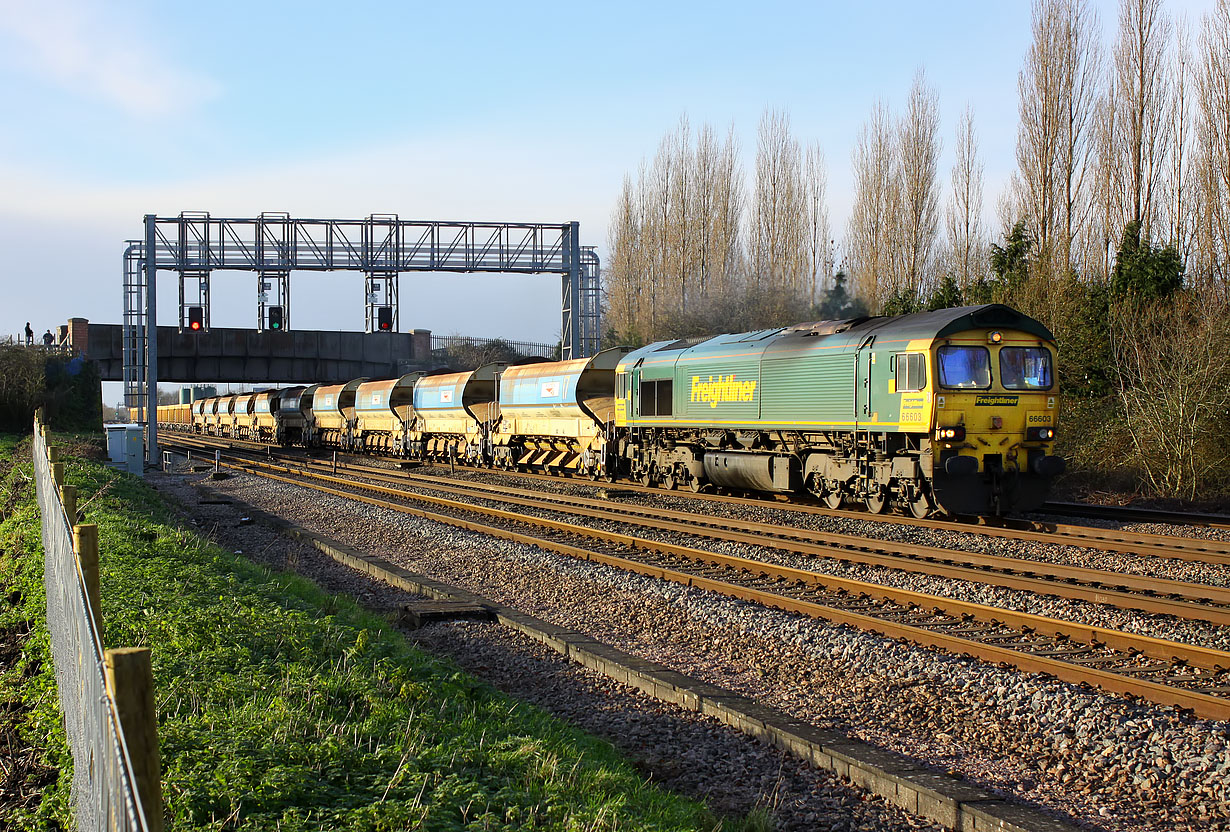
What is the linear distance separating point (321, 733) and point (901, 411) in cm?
1230

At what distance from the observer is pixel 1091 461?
23.0 meters

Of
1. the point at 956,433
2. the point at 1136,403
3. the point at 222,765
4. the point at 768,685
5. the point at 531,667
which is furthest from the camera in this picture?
the point at 1136,403

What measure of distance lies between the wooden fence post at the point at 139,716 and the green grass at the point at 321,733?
1676mm

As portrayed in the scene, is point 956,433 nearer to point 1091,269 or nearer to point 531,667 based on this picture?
point 531,667

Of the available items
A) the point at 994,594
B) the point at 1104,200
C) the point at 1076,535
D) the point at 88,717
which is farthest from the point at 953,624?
the point at 1104,200

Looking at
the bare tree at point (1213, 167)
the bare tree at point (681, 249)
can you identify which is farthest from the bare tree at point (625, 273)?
the bare tree at point (1213, 167)

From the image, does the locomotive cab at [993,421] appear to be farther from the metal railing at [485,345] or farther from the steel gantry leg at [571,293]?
A: the metal railing at [485,345]

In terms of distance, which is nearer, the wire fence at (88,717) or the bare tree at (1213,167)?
the wire fence at (88,717)

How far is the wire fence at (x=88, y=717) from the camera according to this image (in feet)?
8.71

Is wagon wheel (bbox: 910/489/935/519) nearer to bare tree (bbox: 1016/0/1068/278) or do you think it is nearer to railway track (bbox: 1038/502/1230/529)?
railway track (bbox: 1038/502/1230/529)

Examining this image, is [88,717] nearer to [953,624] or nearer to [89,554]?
[89,554]

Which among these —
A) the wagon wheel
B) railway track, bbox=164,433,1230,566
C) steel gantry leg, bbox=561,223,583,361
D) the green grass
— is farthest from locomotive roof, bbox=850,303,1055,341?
steel gantry leg, bbox=561,223,583,361

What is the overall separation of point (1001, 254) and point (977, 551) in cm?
2025

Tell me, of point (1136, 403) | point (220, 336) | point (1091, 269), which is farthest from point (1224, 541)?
point (220, 336)
